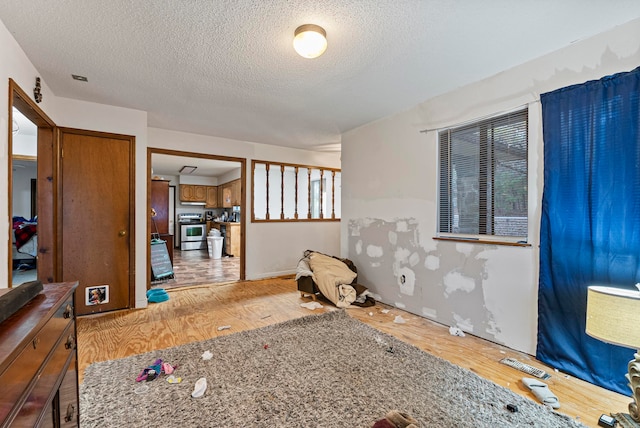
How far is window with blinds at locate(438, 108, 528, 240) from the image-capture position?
2.53 m

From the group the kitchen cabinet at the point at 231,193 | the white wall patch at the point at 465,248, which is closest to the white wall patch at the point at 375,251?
the white wall patch at the point at 465,248

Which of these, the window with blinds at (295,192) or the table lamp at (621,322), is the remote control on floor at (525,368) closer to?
the table lamp at (621,322)

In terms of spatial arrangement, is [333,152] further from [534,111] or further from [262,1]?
[262,1]

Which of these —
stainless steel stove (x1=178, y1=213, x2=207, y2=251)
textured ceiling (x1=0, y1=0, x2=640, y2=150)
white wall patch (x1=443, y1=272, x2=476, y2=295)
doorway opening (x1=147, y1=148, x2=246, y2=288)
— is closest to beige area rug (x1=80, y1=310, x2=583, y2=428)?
white wall patch (x1=443, y1=272, x2=476, y2=295)

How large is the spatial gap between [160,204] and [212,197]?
354 centimetres

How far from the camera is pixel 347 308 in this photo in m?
3.57

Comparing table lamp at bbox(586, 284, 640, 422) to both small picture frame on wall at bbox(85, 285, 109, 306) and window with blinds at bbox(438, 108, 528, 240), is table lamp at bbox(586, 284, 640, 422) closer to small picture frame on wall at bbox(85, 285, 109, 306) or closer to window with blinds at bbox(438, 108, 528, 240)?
window with blinds at bbox(438, 108, 528, 240)

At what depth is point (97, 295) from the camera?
335cm

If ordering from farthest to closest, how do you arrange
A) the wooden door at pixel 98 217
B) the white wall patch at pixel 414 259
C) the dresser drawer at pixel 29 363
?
the white wall patch at pixel 414 259, the wooden door at pixel 98 217, the dresser drawer at pixel 29 363

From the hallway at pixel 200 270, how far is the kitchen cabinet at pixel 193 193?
1823 millimetres

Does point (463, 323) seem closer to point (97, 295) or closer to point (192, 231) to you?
point (97, 295)

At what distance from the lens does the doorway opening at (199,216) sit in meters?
5.31

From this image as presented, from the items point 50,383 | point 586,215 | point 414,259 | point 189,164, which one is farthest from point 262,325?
point 189,164

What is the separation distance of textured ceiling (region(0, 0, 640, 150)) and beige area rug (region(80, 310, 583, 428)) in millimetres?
Result: 2452
